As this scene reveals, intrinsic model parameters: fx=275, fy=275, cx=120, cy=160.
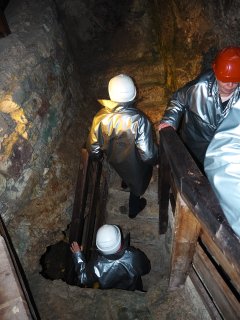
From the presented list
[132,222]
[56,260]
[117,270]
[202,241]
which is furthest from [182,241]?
[56,260]

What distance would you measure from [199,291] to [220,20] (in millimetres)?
3084

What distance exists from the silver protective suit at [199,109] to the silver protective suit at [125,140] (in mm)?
309

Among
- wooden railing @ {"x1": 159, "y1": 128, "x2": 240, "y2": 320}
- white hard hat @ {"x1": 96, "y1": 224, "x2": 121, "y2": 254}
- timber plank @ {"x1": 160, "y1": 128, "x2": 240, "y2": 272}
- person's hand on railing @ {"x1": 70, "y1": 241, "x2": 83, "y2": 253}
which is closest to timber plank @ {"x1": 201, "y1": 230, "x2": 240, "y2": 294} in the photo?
wooden railing @ {"x1": 159, "y1": 128, "x2": 240, "y2": 320}

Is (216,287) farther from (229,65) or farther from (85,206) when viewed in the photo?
(85,206)

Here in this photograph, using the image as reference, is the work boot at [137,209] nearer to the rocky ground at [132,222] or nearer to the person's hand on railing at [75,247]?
the rocky ground at [132,222]

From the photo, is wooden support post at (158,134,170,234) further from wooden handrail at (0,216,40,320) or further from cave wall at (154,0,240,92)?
cave wall at (154,0,240,92)

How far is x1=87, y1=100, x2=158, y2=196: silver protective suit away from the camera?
3014 mm

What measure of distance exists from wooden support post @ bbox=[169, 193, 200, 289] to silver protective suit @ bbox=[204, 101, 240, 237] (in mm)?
460

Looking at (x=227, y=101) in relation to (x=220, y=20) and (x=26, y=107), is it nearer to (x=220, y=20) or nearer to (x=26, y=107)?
(x=220, y=20)

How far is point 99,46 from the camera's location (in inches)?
219

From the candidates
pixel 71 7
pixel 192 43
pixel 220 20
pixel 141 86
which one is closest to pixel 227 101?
pixel 220 20

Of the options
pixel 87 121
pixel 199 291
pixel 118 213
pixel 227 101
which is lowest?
pixel 118 213

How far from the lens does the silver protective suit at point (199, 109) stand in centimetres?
281

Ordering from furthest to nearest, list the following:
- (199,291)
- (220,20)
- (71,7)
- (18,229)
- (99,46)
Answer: (99,46) < (71,7) < (220,20) < (18,229) < (199,291)
